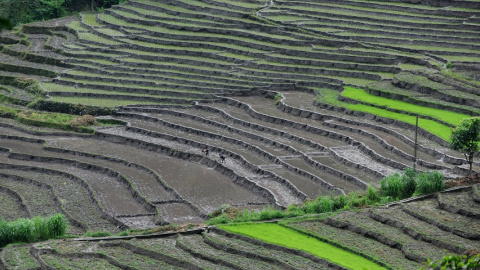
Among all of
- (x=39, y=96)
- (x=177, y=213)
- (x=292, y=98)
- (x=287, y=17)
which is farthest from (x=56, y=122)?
(x=287, y=17)

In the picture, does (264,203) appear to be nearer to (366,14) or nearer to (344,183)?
(344,183)

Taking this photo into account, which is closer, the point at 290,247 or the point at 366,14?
the point at 290,247

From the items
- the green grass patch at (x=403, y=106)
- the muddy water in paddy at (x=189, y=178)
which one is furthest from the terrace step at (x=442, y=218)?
the green grass patch at (x=403, y=106)

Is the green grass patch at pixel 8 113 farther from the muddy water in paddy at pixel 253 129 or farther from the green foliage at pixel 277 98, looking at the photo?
the green foliage at pixel 277 98

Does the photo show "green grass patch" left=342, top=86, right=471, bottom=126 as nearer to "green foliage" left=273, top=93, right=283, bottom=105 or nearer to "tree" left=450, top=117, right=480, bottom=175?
"green foliage" left=273, top=93, right=283, bottom=105

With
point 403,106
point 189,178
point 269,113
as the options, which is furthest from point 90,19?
point 189,178

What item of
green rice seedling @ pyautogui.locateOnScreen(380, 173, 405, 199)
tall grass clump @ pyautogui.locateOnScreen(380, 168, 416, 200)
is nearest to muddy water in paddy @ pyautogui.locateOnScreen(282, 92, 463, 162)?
tall grass clump @ pyautogui.locateOnScreen(380, 168, 416, 200)
